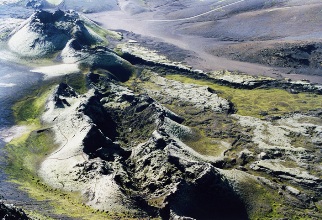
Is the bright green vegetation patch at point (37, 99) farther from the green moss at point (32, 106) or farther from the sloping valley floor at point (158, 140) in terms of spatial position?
the sloping valley floor at point (158, 140)

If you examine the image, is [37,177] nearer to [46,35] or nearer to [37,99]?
[37,99]

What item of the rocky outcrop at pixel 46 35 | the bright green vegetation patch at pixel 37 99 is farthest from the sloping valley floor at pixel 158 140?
the rocky outcrop at pixel 46 35

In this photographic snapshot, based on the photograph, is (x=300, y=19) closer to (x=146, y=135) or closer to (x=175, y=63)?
(x=175, y=63)

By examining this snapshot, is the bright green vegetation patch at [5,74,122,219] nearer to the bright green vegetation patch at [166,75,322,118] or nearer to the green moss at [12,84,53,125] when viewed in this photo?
the green moss at [12,84,53,125]

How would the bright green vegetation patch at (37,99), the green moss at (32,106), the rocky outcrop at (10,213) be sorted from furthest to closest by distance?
the bright green vegetation patch at (37,99)
the green moss at (32,106)
the rocky outcrop at (10,213)

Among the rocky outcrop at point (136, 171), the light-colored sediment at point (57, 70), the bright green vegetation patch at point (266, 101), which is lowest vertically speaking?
the bright green vegetation patch at point (266, 101)

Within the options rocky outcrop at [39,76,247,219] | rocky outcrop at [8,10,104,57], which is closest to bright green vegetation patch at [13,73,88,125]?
rocky outcrop at [39,76,247,219]

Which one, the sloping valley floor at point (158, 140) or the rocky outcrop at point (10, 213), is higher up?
the rocky outcrop at point (10, 213)
